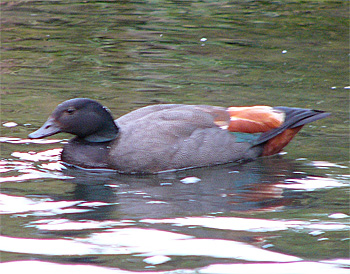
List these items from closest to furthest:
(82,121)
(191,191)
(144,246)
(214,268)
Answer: (214,268)
(144,246)
(191,191)
(82,121)

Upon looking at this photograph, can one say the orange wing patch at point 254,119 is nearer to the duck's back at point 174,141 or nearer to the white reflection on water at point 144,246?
the duck's back at point 174,141

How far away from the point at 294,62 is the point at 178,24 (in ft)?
13.7

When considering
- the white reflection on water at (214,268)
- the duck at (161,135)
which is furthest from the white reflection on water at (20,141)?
the white reflection on water at (214,268)

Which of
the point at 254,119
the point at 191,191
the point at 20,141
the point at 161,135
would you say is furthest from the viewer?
the point at 20,141

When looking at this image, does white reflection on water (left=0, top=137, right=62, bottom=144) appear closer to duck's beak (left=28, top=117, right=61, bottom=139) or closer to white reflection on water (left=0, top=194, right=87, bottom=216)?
duck's beak (left=28, top=117, right=61, bottom=139)

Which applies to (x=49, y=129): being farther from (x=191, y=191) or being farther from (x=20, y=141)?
(x=191, y=191)

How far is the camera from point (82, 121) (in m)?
7.89

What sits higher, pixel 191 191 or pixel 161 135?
pixel 161 135

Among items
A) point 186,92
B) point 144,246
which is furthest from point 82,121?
point 186,92

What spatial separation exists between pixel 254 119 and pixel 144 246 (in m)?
3.30

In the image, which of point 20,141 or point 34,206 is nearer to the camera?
point 34,206

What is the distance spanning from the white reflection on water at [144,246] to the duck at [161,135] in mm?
2074

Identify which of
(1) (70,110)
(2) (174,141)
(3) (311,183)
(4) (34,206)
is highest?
(1) (70,110)

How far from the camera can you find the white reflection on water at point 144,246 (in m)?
5.30
